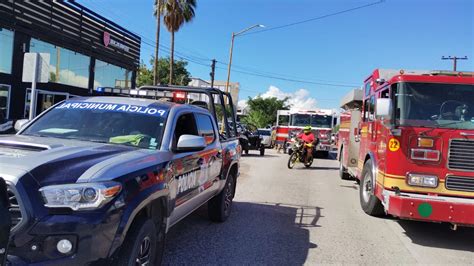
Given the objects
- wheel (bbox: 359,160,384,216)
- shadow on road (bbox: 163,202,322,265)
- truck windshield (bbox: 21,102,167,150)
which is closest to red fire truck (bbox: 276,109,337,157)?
wheel (bbox: 359,160,384,216)

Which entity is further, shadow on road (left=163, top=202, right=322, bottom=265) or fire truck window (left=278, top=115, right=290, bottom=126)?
fire truck window (left=278, top=115, right=290, bottom=126)

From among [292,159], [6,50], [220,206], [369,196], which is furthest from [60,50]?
[369,196]

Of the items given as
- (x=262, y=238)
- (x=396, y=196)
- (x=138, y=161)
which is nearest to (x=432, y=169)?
(x=396, y=196)

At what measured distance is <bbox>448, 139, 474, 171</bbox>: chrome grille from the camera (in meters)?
6.64

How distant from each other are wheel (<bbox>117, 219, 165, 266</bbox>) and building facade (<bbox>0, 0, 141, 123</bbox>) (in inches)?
585

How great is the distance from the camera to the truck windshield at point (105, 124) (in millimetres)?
4777

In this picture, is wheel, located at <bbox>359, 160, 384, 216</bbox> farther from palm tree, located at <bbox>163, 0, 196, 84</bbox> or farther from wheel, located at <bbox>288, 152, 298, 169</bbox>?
palm tree, located at <bbox>163, 0, 196, 84</bbox>

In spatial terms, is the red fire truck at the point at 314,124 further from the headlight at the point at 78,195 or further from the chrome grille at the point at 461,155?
the headlight at the point at 78,195

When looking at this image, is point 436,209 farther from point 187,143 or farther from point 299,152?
point 299,152

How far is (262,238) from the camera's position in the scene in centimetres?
650

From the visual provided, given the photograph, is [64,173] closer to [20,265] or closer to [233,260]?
[20,265]

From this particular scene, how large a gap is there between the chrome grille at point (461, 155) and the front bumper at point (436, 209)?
472 millimetres

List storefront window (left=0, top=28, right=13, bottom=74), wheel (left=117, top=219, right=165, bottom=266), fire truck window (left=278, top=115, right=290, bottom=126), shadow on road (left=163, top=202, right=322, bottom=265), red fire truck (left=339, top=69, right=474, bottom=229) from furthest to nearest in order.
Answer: fire truck window (left=278, top=115, right=290, bottom=126) → storefront window (left=0, top=28, right=13, bottom=74) → red fire truck (left=339, top=69, right=474, bottom=229) → shadow on road (left=163, top=202, right=322, bottom=265) → wheel (left=117, top=219, right=165, bottom=266)

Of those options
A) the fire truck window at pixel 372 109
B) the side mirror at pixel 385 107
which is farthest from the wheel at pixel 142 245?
the fire truck window at pixel 372 109
